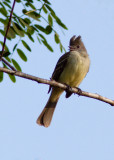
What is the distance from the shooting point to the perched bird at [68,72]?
4957mm

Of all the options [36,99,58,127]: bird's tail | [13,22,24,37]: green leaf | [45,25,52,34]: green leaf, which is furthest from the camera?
[36,99,58,127]: bird's tail

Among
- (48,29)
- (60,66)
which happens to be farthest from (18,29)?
(60,66)

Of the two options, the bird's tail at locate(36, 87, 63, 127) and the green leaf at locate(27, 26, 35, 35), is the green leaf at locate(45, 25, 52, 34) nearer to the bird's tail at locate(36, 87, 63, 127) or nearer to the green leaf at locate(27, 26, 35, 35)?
the green leaf at locate(27, 26, 35, 35)

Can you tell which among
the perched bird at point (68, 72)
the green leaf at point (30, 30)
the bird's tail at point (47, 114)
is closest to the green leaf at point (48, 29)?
the green leaf at point (30, 30)

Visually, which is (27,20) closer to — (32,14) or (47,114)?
(32,14)

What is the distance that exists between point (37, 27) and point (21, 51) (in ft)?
1.30

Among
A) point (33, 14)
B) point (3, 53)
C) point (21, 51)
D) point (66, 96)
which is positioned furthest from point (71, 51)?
point (3, 53)

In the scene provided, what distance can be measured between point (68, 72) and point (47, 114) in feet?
3.00

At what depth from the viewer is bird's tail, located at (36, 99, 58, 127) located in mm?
5250

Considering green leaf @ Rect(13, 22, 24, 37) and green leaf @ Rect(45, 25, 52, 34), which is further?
green leaf @ Rect(45, 25, 52, 34)

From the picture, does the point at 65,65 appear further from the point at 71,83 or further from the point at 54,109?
the point at 54,109

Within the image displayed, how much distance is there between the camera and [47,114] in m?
5.48

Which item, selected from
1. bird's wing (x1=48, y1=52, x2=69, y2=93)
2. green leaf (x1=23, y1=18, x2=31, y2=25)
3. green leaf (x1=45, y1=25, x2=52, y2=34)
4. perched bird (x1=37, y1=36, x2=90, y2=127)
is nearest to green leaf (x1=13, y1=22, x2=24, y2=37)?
green leaf (x1=23, y1=18, x2=31, y2=25)

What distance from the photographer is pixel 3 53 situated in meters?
2.68
